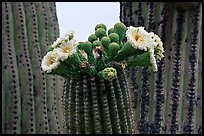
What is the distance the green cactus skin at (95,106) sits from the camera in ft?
7.08

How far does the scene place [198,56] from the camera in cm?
328

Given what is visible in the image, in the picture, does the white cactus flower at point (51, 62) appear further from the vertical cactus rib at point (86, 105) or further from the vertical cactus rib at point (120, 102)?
the vertical cactus rib at point (120, 102)

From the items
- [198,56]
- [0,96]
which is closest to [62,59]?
[0,96]

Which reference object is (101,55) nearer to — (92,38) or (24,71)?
(92,38)

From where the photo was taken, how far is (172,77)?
3215 mm

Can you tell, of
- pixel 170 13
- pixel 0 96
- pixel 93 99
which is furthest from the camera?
pixel 170 13

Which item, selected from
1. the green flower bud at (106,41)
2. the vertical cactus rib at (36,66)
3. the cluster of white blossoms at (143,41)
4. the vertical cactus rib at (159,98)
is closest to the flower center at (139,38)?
the cluster of white blossoms at (143,41)

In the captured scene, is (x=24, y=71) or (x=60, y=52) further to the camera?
(x=24, y=71)

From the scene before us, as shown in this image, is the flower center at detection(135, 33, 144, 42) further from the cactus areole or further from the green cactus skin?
the green cactus skin

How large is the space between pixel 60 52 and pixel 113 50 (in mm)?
183

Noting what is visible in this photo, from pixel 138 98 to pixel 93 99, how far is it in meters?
1.16

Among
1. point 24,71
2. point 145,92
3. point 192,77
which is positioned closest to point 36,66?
point 24,71

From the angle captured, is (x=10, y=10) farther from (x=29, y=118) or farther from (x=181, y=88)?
(x=181, y=88)

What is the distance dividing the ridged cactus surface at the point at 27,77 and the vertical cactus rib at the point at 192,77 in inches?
26.4
